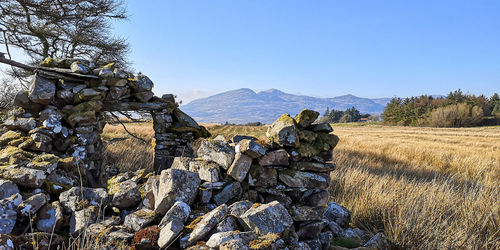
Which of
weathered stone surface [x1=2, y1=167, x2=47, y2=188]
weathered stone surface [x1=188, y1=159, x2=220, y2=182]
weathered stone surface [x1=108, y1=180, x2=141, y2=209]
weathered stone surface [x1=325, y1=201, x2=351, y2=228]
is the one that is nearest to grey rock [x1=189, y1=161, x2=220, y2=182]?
weathered stone surface [x1=188, y1=159, x2=220, y2=182]

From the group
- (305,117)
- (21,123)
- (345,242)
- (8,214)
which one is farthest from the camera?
(21,123)

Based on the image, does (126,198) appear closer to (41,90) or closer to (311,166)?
(311,166)

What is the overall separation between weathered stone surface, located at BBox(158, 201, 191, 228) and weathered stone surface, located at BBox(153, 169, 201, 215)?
6.5 inches

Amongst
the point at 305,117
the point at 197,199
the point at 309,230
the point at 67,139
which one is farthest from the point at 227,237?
the point at 67,139

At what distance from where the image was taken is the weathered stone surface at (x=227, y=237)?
7.33ft

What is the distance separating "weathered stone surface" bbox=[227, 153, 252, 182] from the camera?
343 centimetres

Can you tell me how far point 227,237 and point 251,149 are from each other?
4.39 feet

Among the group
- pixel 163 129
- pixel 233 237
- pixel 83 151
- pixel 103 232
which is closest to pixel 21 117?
pixel 83 151

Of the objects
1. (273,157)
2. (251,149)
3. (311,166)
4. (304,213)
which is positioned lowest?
(304,213)

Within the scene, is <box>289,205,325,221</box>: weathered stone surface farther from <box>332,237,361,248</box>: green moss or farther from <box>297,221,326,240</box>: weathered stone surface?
<box>332,237,361,248</box>: green moss

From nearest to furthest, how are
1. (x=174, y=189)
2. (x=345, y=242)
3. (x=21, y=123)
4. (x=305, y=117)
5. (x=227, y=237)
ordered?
(x=227, y=237) → (x=174, y=189) → (x=345, y=242) → (x=305, y=117) → (x=21, y=123)

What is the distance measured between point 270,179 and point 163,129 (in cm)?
575

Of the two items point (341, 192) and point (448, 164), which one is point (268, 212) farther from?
point (448, 164)

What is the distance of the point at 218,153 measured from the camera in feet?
11.8
